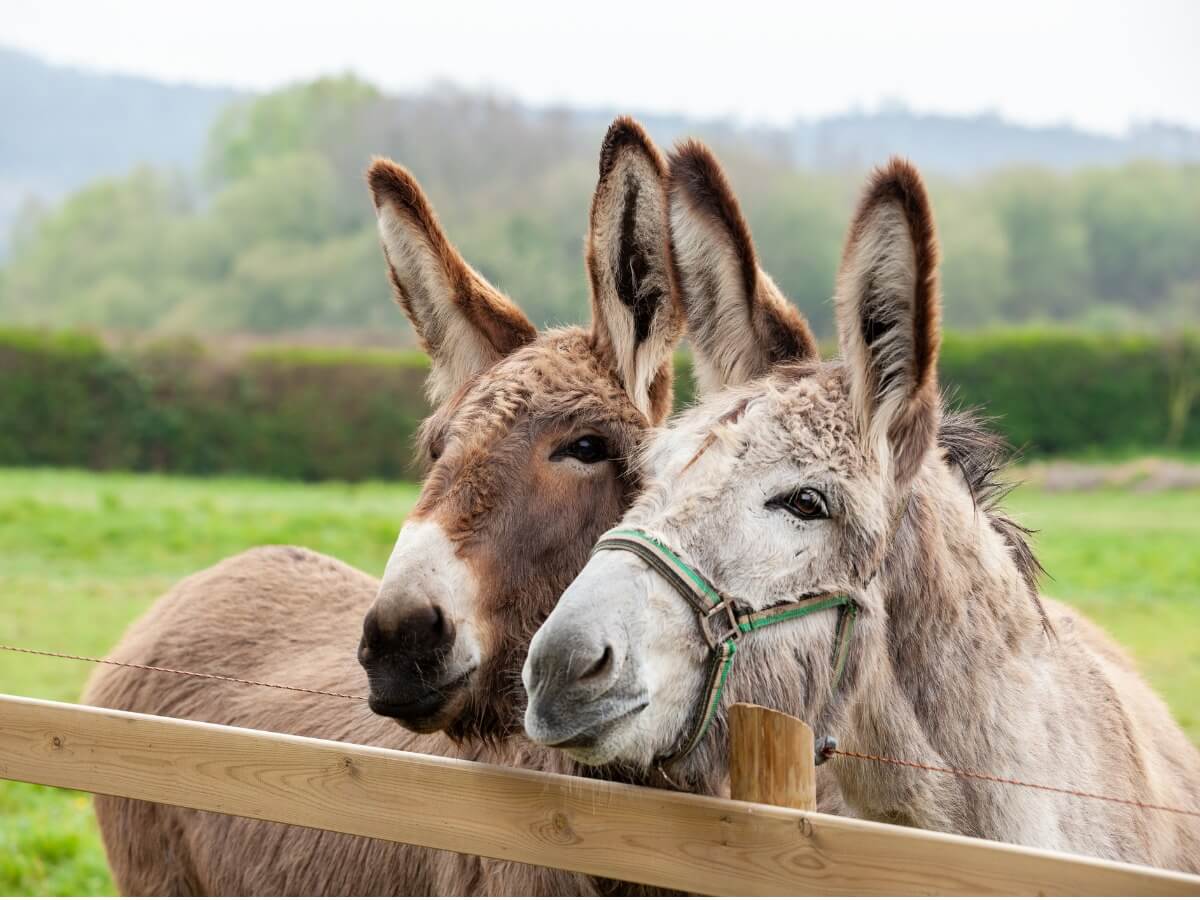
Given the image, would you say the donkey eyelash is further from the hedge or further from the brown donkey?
the hedge

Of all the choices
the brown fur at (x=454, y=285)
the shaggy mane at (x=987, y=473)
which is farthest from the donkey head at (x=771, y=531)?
the brown fur at (x=454, y=285)

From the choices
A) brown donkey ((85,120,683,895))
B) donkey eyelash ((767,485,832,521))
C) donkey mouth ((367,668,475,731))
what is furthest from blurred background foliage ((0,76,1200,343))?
donkey eyelash ((767,485,832,521))

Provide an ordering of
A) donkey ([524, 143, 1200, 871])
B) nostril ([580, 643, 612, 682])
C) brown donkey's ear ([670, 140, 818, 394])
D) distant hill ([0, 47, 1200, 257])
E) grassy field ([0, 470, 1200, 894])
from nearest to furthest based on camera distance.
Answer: nostril ([580, 643, 612, 682]) < donkey ([524, 143, 1200, 871]) < brown donkey's ear ([670, 140, 818, 394]) < grassy field ([0, 470, 1200, 894]) < distant hill ([0, 47, 1200, 257])

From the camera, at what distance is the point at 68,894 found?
535 cm

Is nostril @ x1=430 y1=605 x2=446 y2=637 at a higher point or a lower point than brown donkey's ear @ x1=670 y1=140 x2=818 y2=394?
lower

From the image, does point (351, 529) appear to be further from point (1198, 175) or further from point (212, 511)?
point (1198, 175)

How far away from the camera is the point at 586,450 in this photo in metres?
2.85

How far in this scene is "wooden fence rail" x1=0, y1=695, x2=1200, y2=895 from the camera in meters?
1.87

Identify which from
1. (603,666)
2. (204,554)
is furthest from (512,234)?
(603,666)

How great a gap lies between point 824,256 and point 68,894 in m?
52.6

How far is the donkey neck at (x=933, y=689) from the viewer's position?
2.44 m

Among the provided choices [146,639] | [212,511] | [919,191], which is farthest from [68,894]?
[212,511]

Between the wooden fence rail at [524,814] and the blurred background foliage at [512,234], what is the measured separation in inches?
1809


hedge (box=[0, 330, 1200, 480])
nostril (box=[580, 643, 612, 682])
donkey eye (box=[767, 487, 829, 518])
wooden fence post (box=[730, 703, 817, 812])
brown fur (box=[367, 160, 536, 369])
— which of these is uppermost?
brown fur (box=[367, 160, 536, 369])
